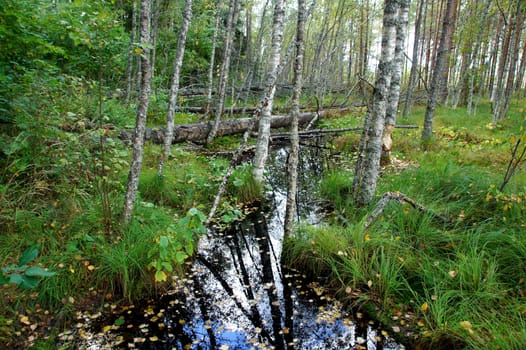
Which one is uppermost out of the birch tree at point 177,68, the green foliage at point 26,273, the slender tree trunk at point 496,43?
the slender tree trunk at point 496,43

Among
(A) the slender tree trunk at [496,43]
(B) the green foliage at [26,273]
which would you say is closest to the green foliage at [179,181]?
(B) the green foliage at [26,273]

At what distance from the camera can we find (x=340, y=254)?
389 centimetres

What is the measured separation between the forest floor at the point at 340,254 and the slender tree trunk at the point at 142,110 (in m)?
0.27

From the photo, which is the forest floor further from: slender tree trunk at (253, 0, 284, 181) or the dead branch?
slender tree trunk at (253, 0, 284, 181)

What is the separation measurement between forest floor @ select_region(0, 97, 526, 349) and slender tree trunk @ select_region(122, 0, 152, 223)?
272 mm

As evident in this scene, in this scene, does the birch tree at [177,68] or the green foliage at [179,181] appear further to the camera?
the birch tree at [177,68]

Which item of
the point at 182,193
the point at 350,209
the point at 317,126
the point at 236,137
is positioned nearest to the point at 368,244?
the point at 350,209

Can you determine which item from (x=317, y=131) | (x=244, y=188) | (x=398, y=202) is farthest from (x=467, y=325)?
(x=317, y=131)

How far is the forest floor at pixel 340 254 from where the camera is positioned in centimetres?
306

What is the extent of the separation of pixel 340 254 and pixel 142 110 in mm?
2979

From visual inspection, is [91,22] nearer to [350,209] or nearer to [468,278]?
[350,209]

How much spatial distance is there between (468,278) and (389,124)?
4.90m

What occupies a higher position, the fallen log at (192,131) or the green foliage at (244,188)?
the fallen log at (192,131)

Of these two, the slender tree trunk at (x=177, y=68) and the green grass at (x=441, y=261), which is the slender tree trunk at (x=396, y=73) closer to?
the green grass at (x=441, y=261)
